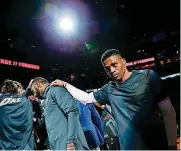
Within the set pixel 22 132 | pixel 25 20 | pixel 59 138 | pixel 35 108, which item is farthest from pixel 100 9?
pixel 59 138

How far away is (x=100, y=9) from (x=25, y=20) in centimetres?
413

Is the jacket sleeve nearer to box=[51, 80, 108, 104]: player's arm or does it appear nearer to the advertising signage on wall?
box=[51, 80, 108, 104]: player's arm

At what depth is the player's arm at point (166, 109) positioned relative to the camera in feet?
7.27

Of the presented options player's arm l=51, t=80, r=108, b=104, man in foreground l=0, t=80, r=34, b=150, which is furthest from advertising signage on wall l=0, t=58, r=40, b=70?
player's arm l=51, t=80, r=108, b=104

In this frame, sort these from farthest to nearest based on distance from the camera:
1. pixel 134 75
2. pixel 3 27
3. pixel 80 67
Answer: pixel 80 67 < pixel 3 27 < pixel 134 75

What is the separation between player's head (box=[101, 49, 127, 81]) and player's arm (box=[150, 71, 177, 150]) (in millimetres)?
332

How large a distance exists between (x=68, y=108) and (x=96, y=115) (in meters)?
1.25

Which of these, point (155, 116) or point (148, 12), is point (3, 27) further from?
point (155, 116)

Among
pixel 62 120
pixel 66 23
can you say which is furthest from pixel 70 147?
pixel 66 23

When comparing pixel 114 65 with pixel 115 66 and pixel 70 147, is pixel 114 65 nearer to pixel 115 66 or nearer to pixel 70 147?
pixel 115 66

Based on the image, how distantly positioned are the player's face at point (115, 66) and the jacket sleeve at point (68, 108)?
645mm

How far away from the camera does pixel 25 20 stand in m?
14.3

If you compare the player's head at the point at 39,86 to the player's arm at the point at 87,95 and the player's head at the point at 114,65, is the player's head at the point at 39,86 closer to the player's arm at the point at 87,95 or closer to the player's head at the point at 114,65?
the player's arm at the point at 87,95

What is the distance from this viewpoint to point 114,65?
2.61 metres
